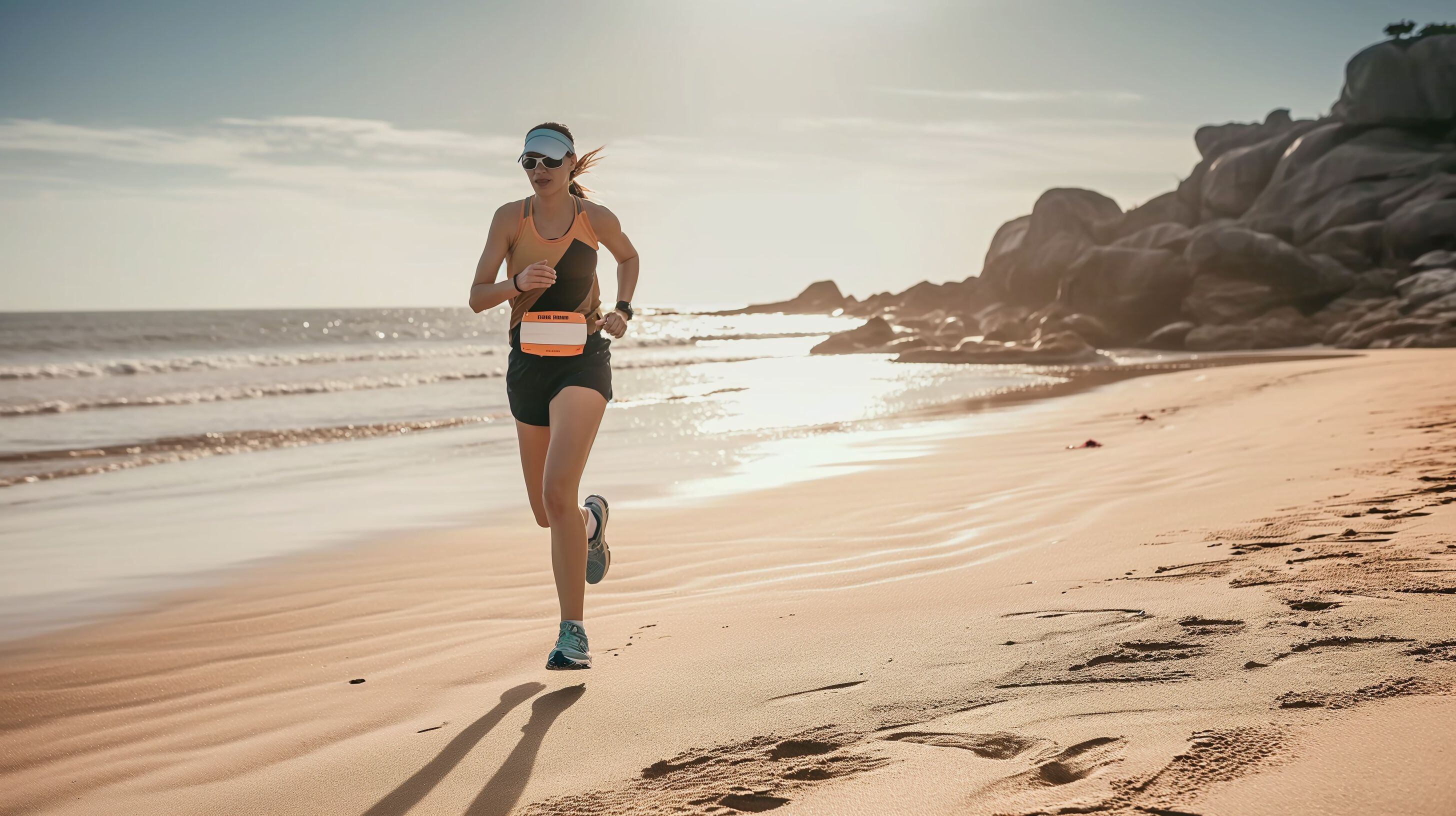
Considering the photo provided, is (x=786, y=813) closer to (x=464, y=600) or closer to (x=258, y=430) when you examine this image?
(x=464, y=600)

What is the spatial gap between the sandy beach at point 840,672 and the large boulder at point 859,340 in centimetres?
3155

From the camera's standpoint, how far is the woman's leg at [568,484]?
3691mm

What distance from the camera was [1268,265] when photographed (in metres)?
34.2

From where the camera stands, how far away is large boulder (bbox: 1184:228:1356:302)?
111ft

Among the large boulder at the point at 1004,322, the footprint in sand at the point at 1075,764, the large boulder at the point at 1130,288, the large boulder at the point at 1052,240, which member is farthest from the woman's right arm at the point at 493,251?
the large boulder at the point at 1052,240

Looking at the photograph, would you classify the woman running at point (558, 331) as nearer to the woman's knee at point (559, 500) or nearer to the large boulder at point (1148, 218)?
the woman's knee at point (559, 500)

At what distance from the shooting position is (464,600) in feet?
16.4

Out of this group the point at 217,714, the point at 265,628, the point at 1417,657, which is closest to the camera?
the point at 1417,657

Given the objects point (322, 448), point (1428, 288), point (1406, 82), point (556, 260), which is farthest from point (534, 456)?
point (1406, 82)

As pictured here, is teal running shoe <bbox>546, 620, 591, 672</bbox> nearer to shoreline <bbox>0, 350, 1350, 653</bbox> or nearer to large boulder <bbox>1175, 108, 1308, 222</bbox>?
shoreline <bbox>0, 350, 1350, 653</bbox>

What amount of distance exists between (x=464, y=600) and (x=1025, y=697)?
316cm

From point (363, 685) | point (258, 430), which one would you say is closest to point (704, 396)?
point (258, 430)

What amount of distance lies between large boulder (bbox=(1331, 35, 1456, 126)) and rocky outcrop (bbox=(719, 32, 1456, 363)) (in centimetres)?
5

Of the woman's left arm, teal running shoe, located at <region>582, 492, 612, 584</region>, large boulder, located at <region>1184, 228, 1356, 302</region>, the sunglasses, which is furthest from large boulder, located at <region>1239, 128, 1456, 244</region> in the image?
the sunglasses
